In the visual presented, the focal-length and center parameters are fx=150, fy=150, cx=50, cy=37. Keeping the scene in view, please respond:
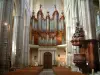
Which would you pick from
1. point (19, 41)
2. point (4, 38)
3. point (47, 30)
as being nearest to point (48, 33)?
point (47, 30)

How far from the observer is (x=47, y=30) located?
1155 inches

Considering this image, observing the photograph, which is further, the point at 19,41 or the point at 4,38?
the point at 19,41

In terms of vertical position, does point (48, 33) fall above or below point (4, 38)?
above

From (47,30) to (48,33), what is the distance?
2.17 ft

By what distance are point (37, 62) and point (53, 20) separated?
29.0 ft

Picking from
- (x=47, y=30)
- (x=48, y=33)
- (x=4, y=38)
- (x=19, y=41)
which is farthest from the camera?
(x=47, y=30)

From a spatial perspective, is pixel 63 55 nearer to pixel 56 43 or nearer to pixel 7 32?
pixel 56 43

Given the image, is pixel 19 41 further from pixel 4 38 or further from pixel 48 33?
pixel 48 33

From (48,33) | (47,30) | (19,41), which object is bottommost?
(19,41)

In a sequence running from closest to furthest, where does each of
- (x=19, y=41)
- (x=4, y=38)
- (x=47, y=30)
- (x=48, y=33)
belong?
(x=4, y=38) < (x=19, y=41) < (x=48, y=33) < (x=47, y=30)

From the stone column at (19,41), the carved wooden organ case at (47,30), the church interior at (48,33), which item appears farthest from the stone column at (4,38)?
the carved wooden organ case at (47,30)

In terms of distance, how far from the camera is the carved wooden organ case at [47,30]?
28438mm

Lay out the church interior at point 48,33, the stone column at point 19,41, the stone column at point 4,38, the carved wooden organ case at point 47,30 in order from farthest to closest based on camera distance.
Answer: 1. the carved wooden organ case at point 47,30
2. the stone column at point 19,41
3. the church interior at point 48,33
4. the stone column at point 4,38

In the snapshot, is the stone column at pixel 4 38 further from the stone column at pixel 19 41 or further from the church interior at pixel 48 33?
the stone column at pixel 19 41
